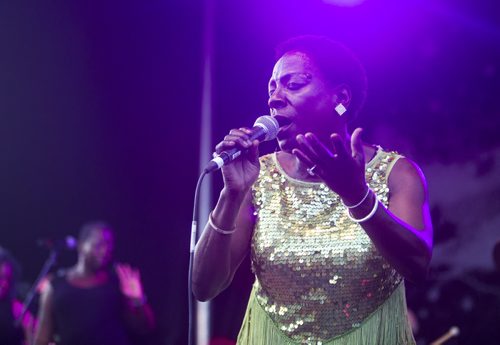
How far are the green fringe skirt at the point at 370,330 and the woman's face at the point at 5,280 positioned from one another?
443cm

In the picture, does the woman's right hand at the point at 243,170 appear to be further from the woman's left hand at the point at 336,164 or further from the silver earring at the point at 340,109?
the silver earring at the point at 340,109

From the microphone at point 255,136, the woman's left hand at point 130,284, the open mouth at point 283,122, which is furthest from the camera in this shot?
the woman's left hand at point 130,284

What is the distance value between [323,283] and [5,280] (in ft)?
15.4

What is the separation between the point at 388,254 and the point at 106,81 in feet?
16.8

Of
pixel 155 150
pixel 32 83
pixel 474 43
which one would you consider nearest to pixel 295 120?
pixel 474 43

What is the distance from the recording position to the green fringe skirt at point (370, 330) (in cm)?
185

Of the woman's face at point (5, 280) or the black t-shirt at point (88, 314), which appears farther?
the woman's face at point (5, 280)

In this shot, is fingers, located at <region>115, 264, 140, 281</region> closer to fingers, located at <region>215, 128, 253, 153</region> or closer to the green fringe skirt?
the green fringe skirt

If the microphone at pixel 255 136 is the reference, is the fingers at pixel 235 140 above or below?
above

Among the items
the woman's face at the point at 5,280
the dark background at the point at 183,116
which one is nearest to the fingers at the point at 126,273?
the dark background at the point at 183,116

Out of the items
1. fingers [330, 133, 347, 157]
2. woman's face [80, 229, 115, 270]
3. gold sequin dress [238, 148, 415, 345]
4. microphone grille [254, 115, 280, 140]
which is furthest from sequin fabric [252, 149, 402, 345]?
woman's face [80, 229, 115, 270]

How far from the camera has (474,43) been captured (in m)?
4.21

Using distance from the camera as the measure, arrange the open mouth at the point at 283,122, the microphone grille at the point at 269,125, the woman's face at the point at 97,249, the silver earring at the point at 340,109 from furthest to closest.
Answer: the woman's face at the point at 97,249 < the silver earring at the point at 340,109 < the open mouth at the point at 283,122 < the microphone grille at the point at 269,125

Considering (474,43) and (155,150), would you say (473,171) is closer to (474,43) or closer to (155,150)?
(474,43)
